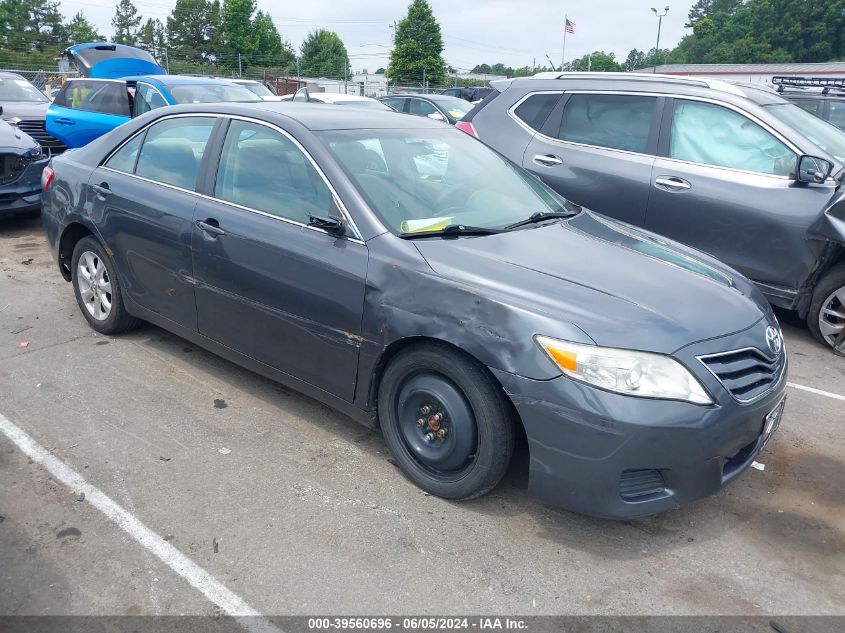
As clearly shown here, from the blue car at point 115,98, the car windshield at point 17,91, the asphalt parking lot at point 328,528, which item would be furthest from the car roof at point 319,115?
the car windshield at point 17,91

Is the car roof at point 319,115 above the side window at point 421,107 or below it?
below

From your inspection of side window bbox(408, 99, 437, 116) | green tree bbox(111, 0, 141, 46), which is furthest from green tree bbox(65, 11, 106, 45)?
side window bbox(408, 99, 437, 116)

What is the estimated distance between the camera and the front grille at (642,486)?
2.78 metres

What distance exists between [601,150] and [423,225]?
317 cm

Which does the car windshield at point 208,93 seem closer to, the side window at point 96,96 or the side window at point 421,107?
the side window at point 96,96

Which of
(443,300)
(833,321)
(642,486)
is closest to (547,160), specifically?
(833,321)

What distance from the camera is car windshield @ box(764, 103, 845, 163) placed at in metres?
5.52

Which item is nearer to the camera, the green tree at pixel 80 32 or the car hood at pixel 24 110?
the car hood at pixel 24 110

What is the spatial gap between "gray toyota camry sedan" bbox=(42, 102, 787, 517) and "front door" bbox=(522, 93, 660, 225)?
5.56 ft

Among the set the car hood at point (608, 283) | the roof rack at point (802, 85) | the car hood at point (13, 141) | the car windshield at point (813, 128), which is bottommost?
the car hood at point (608, 283)

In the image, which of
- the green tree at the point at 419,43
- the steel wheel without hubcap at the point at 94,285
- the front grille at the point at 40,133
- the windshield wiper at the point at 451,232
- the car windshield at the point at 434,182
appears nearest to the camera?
the windshield wiper at the point at 451,232

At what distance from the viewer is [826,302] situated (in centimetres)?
530

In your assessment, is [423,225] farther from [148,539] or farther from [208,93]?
[208,93]

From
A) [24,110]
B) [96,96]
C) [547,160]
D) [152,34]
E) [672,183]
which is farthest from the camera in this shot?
[152,34]
